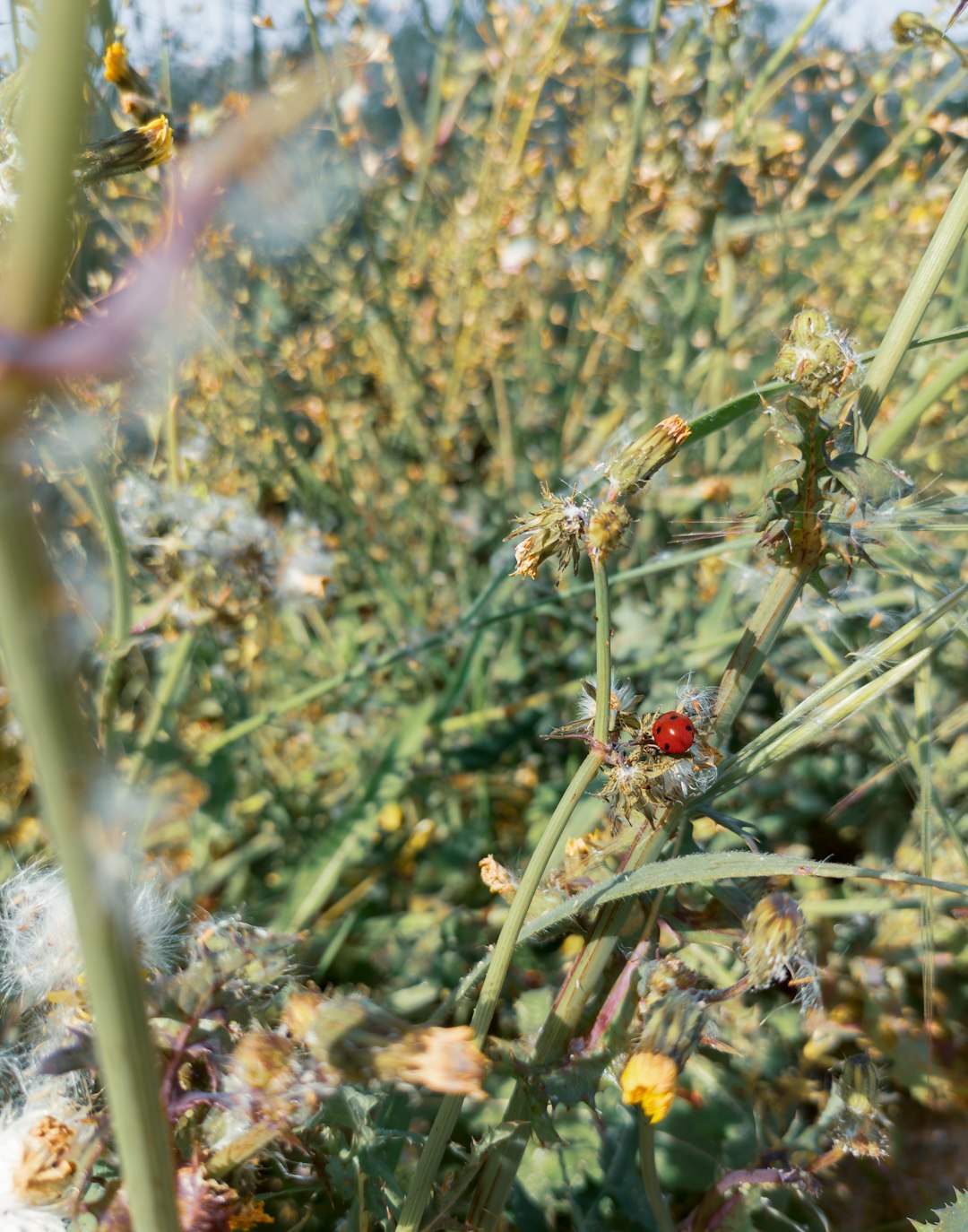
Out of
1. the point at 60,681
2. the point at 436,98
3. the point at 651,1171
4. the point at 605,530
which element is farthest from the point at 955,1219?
the point at 436,98

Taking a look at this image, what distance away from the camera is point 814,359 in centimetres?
37

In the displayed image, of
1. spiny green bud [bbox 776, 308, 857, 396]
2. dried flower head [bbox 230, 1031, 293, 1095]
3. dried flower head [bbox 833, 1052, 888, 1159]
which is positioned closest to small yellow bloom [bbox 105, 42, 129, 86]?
spiny green bud [bbox 776, 308, 857, 396]

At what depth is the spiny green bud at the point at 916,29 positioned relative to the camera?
1.94ft

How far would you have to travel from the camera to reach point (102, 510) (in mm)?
589

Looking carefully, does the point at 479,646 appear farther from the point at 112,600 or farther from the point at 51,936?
the point at 51,936

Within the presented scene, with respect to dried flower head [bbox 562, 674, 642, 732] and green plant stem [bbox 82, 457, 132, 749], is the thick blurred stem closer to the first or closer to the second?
dried flower head [bbox 562, 674, 642, 732]

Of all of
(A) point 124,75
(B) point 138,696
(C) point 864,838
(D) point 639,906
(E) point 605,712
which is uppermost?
(A) point 124,75

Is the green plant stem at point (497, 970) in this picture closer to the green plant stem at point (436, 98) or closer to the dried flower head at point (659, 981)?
the dried flower head at point (659, 981)

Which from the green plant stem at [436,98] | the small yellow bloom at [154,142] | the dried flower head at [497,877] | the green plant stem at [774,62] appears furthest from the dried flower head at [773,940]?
the green plant stem at [436,98]

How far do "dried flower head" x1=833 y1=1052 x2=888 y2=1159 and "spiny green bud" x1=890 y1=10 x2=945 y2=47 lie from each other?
1.99 ft

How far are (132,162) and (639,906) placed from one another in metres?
0.42

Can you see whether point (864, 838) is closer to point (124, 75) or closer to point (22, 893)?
point (22, 893)

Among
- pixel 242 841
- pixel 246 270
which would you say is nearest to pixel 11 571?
pixel 242 841

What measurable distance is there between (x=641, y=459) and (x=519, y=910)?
0.18m
